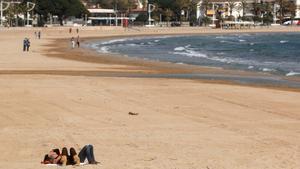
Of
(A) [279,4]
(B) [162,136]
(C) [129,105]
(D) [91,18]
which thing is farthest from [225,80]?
(A) [279,4]

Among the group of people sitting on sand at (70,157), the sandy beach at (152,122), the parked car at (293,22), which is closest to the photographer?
the group of people sitting on sand at (70,157)

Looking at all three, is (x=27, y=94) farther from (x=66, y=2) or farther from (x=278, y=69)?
(x=66, y=2)

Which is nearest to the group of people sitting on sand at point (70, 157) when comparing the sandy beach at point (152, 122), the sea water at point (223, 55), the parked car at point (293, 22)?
the sandy beach at point (152, 122)

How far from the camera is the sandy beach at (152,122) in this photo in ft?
47.3

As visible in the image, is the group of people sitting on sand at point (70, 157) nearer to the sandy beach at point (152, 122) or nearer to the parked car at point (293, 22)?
the sandy beach at point (152, 122)

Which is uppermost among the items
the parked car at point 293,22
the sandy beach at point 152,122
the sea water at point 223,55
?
the parked car at point 293,22

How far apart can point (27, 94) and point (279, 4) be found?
18165 cm

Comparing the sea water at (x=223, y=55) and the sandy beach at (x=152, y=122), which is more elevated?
the sandy beach at (x=152, y=122)

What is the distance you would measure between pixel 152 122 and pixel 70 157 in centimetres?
559

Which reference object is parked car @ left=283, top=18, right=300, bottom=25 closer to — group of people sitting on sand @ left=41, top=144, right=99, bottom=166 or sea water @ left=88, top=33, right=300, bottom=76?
sea water @ left=88, top=33, right=300, bottom=76

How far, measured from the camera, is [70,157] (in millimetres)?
13555

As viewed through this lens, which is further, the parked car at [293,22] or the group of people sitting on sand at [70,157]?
the parked car at [293,22]

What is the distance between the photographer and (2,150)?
14.9 meters

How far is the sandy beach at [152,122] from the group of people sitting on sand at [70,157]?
0.23 m
